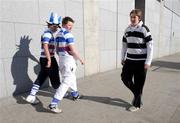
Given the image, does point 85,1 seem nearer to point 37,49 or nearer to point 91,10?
point 91,10

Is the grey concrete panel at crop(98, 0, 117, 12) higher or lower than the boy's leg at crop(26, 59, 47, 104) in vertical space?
higher

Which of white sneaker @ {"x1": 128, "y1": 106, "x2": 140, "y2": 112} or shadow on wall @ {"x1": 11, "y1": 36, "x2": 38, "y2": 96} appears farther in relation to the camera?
shadow on wall @ {"x1": 11, "y1": 36, "x2": 38, "y2": 96}

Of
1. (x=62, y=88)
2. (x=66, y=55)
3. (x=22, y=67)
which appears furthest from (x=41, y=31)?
A: (x=62, y=88)

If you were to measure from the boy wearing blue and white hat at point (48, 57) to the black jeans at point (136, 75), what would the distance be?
4.63 feet

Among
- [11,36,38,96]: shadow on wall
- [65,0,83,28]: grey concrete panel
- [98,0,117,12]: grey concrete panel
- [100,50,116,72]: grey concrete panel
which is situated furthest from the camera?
[100,50,116,72]: grey concrete panel

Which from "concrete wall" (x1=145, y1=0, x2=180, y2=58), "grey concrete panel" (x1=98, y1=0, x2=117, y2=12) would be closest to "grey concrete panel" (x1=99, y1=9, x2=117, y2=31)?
"grey concrete panel" (x1=98, y1=0, x2=117, y2=12)

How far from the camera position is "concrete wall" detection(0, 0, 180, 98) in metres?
5.31

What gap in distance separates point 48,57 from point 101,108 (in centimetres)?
144

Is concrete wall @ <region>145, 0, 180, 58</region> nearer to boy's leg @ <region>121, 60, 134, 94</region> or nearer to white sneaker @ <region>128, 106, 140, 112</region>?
boy's leg @ <region>121, 60, 134, 94</region>

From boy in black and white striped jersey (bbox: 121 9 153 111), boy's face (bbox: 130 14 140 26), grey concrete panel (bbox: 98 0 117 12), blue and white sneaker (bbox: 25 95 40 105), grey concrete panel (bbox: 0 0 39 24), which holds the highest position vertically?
grey concrete panel (bbox: 98 0 117 12)

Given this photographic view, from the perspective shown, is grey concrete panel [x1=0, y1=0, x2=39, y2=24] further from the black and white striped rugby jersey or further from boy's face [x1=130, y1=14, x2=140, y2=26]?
boy's face [x1=130, y1=14, x2=140, y2=26]

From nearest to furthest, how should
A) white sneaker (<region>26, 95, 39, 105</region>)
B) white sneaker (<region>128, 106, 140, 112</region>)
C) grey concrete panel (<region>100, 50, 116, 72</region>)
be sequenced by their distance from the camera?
white sneaker (<region>128, 106, 140, 112</region>), white sneaker (<region>26, 95, 39, 105</region>), grey concrete panel (<region>100, 50, 116, 72</region>)

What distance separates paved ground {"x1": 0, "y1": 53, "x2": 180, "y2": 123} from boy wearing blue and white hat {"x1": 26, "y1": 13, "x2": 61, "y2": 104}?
0.33 meters

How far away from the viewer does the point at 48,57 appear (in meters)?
4.69
